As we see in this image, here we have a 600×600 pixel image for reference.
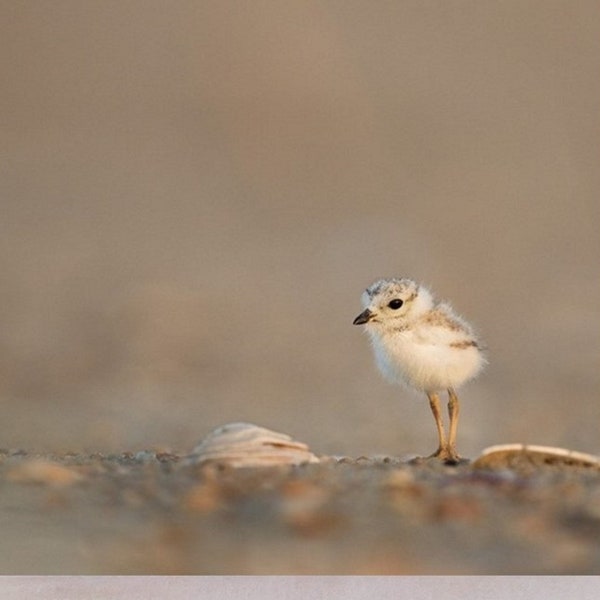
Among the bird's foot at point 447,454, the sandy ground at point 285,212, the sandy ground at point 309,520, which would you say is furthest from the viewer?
the sandy ground at point 285,212

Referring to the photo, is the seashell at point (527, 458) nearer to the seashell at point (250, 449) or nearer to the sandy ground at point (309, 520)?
the sandy ground at point (309, 520)

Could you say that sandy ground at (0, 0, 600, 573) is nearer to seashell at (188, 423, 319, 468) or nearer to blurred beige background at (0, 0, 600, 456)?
blurred beige background at (0, 0, 600, 456)

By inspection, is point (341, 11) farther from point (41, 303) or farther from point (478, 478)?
point (478, 478)

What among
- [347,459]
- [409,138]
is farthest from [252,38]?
[347,459]

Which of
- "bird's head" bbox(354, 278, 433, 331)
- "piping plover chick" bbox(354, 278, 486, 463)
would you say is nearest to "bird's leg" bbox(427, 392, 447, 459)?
"piping plover chick" bbox(354, 278, 486, 463)

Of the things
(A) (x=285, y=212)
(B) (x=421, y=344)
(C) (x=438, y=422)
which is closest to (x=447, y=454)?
(C) (x=438, y=422)

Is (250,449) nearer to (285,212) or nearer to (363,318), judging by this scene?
(363,318)

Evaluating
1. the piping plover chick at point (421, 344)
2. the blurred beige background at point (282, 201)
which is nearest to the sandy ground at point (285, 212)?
the blurred beige background at point (282, 201)
